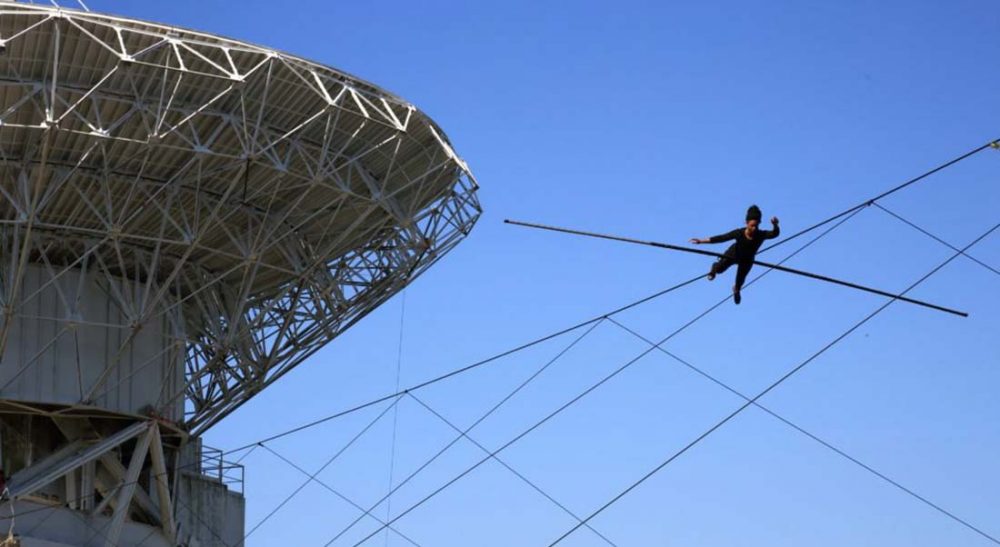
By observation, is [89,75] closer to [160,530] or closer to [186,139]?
[186,139]

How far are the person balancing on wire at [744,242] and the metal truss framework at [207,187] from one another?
1439 centimetres

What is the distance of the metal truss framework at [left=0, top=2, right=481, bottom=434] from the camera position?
40.3 meters

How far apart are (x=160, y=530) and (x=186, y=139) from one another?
10654 millimetres

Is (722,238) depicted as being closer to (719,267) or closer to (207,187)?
(719,267)

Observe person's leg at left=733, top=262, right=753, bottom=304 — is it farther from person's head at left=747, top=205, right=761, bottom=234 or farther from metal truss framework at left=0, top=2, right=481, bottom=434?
metal truss framework at left=0, top=2, right=481, bottom=434

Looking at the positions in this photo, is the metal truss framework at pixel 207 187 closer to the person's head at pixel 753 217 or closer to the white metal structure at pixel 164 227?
the white metal structure at pixel 164 227

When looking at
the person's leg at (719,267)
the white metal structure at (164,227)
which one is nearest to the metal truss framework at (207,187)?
the white metal structure at (164,227)

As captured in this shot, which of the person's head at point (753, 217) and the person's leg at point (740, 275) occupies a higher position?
the person's head at point (753, 217)

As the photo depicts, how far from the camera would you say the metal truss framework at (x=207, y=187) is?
132ft

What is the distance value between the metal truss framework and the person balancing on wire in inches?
566

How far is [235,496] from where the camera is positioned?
51750 mm

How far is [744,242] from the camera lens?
2964 cm

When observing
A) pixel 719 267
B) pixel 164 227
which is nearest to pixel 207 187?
pixel 164 227

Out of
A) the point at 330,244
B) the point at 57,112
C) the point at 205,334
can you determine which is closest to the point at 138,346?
the point at 205,334
